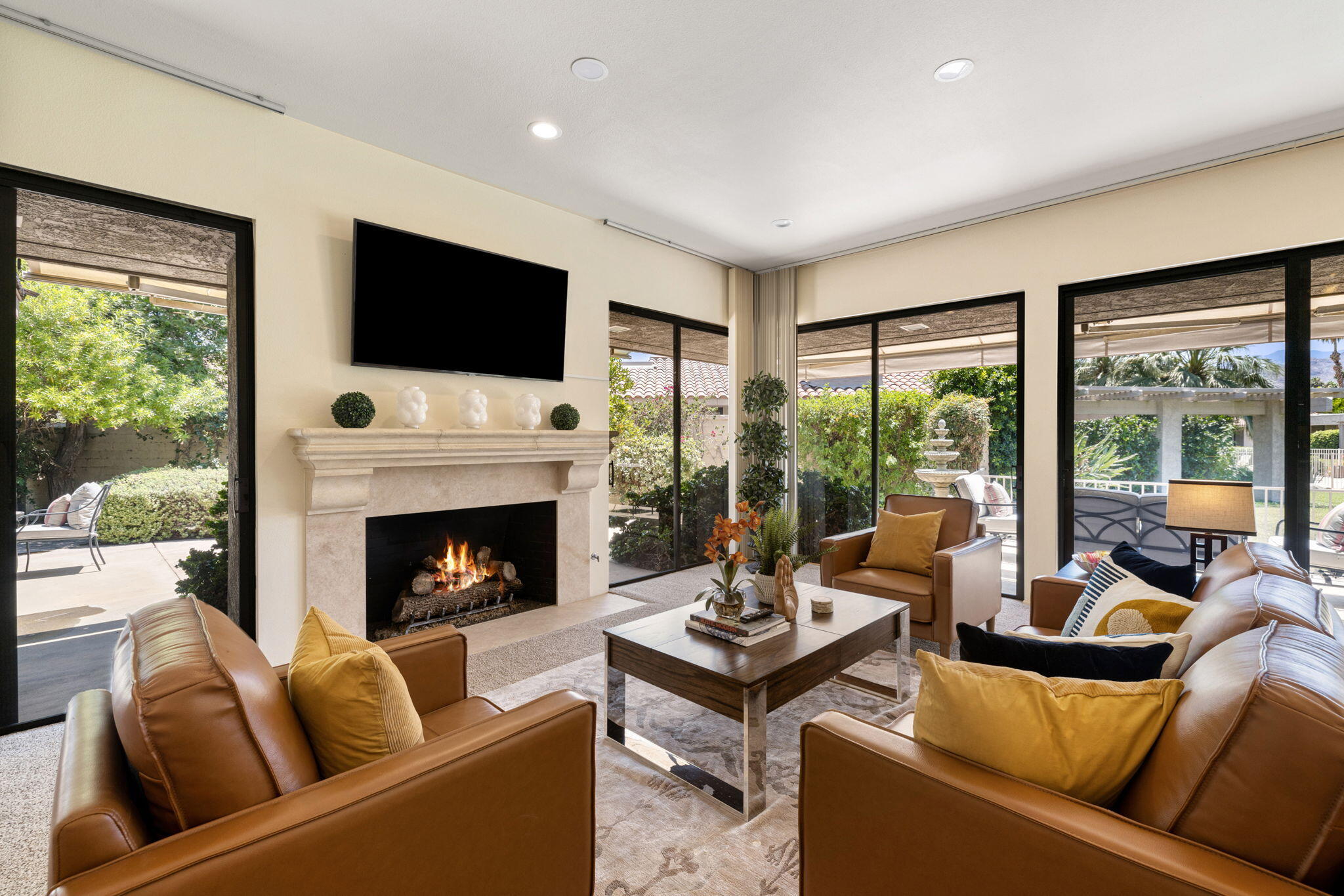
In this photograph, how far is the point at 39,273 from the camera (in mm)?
2574

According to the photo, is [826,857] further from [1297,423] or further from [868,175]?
[1297,423]

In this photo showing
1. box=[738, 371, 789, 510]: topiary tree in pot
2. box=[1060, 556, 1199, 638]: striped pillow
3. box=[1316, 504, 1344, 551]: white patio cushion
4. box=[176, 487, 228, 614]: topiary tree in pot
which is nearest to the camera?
box=[1060, 556, 1199, 638]: striped pillow

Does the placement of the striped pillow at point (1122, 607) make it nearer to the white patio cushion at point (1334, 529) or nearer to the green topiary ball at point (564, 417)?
the white patio cushion at point (1334, 529)

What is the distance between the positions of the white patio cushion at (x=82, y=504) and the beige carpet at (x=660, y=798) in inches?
33.8

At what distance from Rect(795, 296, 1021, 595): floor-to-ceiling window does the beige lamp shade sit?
4.54 ft

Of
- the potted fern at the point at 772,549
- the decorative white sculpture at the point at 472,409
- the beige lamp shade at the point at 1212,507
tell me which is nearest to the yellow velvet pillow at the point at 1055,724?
the potted fern at the point at 772,549

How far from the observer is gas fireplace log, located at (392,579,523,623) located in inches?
149

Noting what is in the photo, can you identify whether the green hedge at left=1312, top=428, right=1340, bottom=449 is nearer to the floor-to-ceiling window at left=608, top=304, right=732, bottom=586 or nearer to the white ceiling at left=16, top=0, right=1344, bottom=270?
the white ceiling at left=16, top=0, right=1344, bottom=270

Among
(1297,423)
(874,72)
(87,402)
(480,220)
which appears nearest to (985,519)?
(1297,423)

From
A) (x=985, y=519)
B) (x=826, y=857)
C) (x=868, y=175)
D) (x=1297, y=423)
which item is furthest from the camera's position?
(x=985, y=519)

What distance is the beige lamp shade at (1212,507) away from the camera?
283 cm

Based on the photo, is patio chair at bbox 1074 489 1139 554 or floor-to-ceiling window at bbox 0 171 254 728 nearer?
floor-to-ceiling window at bbox 0 171 254 728

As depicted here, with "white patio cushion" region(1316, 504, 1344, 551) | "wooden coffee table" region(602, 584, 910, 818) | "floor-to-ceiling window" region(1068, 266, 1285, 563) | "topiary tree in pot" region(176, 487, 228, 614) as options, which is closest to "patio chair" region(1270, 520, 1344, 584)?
"white patio cushion" region(1316, 504, 1344, 551)

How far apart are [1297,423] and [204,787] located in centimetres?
506
